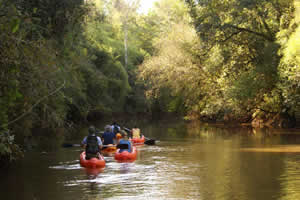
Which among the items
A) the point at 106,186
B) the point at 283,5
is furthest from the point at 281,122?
the point at 106,186

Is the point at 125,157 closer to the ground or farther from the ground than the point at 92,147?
closer to the ground

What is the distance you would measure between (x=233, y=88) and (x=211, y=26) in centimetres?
466

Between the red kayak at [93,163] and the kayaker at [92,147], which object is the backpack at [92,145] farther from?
the red kayak at [93,163]

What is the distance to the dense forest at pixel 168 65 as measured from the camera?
946 cm

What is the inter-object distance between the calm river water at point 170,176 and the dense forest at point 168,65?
3.32ft

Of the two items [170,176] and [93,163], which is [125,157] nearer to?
[93,163]

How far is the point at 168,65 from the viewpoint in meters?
33.7

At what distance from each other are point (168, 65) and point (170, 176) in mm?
21748

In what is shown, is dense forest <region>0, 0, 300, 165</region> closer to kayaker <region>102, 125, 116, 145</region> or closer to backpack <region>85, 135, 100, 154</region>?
backpack <region>85, 135, 100, 154</region>

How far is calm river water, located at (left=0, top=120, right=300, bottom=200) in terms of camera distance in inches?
400

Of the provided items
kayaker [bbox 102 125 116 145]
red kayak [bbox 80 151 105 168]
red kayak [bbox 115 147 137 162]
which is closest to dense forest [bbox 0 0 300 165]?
red kayak [bbox 80 151 105 168]

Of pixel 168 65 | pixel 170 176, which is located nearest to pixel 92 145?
pixel 170 176

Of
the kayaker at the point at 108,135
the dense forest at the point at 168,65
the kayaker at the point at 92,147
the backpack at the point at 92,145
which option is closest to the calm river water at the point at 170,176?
the kayaker at the point at 92,147

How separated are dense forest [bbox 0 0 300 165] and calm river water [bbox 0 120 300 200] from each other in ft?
3.32
